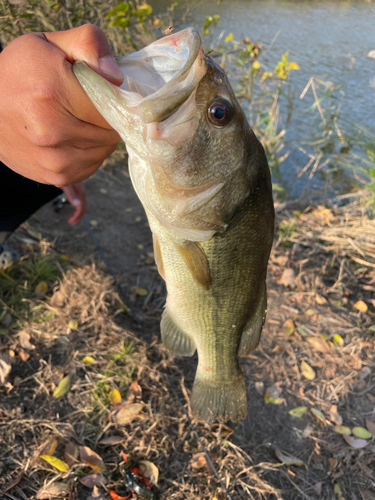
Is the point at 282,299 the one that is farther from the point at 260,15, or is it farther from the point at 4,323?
the point at 260,15

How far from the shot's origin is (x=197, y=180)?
1353mm

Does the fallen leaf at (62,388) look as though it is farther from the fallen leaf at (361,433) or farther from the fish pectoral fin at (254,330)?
the fallen leaf at (361,433)

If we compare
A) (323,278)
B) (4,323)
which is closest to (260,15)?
(323,278)

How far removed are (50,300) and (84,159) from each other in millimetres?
1676

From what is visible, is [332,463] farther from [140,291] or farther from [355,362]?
[140,291]

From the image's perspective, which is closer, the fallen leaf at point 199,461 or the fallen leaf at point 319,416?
the fallen leaf at point 199,461

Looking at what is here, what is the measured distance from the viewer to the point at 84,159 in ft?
4.53

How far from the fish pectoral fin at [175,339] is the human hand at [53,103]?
914 millimetres

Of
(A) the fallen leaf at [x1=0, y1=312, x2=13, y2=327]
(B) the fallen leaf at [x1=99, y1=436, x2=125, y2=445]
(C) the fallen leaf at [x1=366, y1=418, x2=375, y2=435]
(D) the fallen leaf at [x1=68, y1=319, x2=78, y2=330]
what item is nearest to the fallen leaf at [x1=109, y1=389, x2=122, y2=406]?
(B) the fallen leaf at [x1=99, y1=436, x2=125, y2=445]

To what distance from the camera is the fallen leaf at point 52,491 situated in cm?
188

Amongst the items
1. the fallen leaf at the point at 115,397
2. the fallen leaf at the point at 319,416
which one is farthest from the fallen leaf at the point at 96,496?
the fallen leaf at the point at 319,416

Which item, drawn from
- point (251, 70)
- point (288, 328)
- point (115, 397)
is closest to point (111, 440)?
point (115, 397)

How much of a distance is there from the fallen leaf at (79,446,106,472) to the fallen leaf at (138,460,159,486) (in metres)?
0.22

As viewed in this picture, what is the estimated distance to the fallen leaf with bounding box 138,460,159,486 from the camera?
2082 mm
